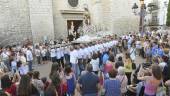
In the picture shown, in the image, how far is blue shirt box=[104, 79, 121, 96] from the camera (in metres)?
6.36

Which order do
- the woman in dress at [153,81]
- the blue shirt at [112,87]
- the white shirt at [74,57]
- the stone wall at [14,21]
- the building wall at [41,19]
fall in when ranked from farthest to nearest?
1. the building wall at [41,19]
2. the stone wall at [14,21]
3. the white shirt at [74,57]
4. the blue shirt at [112,87]
5. the woman in dress at [153,81]

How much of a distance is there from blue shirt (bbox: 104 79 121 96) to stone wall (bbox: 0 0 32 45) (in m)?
15.2

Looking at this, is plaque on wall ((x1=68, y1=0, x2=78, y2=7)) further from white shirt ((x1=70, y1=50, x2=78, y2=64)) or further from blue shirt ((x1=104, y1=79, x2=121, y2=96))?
blue shirt ((x1=104, y1=79, x2=121, y2=96))

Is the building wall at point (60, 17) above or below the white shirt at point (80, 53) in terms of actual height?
above

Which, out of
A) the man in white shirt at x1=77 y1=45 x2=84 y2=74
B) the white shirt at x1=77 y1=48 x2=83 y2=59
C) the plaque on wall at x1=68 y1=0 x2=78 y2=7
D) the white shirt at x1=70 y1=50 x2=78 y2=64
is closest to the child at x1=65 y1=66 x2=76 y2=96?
the white shirt at x1=70 y1=50 x2=78 y2=64

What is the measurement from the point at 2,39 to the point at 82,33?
7.95 m

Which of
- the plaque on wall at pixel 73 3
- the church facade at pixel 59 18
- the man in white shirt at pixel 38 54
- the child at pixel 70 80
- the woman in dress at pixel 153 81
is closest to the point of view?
the woman in dress at pixel 153 81

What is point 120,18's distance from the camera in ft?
94.2

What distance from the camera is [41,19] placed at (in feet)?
75.1

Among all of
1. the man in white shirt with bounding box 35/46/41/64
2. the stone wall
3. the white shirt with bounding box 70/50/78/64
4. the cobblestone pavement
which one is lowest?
the cobblestone pavement

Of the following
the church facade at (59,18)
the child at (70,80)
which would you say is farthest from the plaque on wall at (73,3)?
the child at (70,80)

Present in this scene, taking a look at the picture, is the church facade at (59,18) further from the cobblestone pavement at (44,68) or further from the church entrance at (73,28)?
the cobblestone pavement at (44,68)

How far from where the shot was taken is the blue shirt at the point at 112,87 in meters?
6.36

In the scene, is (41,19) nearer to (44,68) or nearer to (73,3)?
(73,3)
